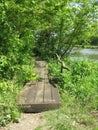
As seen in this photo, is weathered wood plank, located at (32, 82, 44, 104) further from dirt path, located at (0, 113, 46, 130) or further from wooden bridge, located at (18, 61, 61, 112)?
dirt path, located at (0, 113, 46, 130)

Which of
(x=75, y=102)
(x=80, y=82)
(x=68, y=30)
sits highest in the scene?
(x=68, y=30)

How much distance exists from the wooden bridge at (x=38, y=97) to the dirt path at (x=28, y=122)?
0.18 m

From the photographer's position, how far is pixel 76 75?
8.16 meters

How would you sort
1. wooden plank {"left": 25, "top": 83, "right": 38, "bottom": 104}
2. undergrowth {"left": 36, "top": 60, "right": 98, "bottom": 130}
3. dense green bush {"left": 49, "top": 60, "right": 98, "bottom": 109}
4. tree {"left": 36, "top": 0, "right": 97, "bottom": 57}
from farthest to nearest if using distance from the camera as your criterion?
tree {"left": 36, "top": 0, "right": 97, "bottom": 57} → dense green bush {"left": 49, "top": 60, "right": 98, "bottom": 109} → wooden plank {"left": 25, "top": 83, "right": 38, "bottom": 104} → undergrowth {"left": 36, "top": 60, "right": 98, "bottom": 130}

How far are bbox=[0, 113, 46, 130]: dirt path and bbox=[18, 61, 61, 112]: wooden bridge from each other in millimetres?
183

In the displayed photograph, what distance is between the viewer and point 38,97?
19.7 ft

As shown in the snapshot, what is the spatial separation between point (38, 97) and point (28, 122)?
1123mm

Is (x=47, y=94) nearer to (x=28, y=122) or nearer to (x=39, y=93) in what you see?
(x=39, y=93)

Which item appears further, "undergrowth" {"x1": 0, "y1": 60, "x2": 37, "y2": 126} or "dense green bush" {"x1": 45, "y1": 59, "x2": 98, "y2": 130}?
"undergrowth" {"x1": 0, "y1": 60, "x2": 37, "y2": 126}

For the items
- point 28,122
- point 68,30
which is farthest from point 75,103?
point 68,30

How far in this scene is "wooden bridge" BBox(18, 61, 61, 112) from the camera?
5500 mm

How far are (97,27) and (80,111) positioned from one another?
33.8 feet

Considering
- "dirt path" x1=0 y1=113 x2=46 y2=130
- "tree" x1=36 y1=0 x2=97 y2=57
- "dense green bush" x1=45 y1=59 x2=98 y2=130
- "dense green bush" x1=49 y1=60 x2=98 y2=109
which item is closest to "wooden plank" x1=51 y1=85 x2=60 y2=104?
"dense green bush" x1=45 y1=59 x2=98 y2=130

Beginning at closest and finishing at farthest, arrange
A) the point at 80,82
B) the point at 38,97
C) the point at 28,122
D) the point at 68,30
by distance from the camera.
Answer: the point at 28,122, the point at 38,97, the point at 80,82, the point at 68,30
